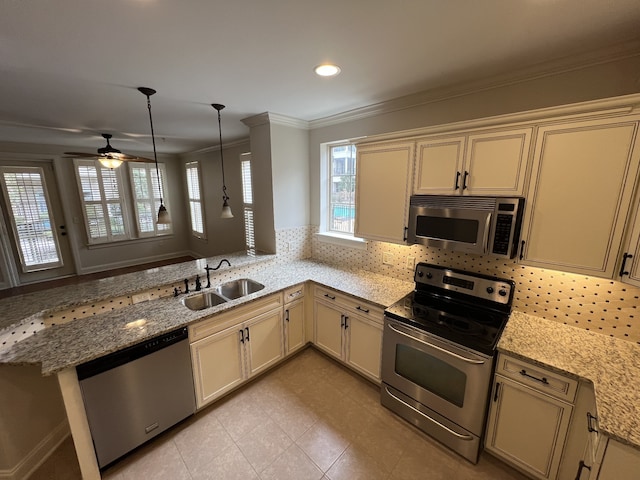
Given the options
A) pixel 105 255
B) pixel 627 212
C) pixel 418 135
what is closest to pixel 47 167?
pixel 105 255

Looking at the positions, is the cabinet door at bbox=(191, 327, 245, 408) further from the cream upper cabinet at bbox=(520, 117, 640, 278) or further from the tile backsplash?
the cream upper cabinet at bbox=(520, 117, 640, 278)

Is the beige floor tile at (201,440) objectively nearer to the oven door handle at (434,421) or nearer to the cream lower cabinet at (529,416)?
the oven door handle at (434,421)

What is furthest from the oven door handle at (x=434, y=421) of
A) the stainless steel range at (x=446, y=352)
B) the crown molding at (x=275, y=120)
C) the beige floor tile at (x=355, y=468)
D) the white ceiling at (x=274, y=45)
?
the crown molding at (x=275, y=120)

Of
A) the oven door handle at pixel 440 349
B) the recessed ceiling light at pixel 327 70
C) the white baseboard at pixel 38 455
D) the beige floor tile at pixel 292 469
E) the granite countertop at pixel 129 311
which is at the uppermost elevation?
the recessed ceiling light at pixel 327 70

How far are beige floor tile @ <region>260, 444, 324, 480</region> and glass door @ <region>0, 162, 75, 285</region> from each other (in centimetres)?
592

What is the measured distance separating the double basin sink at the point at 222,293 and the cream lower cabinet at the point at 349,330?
0.71 m

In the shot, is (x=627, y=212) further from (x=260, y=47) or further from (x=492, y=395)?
(x=260, y=47)

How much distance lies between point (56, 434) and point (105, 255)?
4738 millimetres

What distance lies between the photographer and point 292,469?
1721 millimetres

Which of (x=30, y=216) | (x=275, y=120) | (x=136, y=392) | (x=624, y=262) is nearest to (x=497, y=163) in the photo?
(x=624, y=262)

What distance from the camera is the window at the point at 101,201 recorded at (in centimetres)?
517

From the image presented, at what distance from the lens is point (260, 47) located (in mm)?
1478

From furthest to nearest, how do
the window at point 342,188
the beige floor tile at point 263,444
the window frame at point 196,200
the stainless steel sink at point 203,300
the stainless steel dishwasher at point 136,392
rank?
the window frame at point 196,200, the window at point 342,188, the stainless steel sink at point 203,300, the beige floor tile at point 263,444, the stainless steel dishwasher at point 136,392

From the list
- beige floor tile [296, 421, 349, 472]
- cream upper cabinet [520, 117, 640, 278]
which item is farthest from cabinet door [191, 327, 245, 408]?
cream upper cabinet [520, 117, 640, 278]
